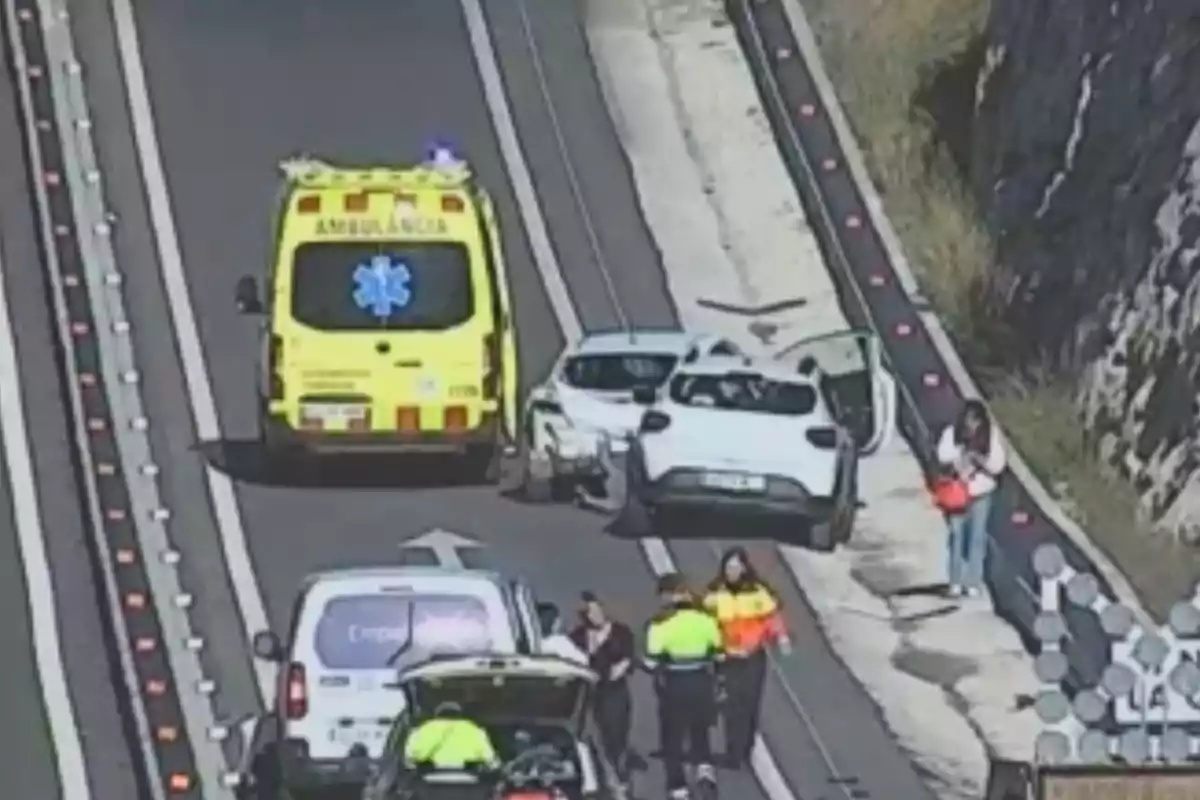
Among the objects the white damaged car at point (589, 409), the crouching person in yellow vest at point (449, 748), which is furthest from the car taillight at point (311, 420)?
the crouching person in yellow vest at point (449, 748)

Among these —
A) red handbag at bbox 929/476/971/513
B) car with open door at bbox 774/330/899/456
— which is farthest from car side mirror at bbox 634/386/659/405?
red handbag at bbox 929/476/971/513

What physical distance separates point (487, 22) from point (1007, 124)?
19.5 ft

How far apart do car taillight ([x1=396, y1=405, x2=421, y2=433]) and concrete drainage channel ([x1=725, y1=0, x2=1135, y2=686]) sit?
4.78 metres

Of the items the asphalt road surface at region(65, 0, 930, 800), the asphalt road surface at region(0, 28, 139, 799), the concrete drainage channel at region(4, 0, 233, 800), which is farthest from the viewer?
the asphalt road surface at region(65, 0, 930, 800)

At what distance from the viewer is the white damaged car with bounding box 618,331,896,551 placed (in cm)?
3581

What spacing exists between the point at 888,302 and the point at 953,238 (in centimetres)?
245

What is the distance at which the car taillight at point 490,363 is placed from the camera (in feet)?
120

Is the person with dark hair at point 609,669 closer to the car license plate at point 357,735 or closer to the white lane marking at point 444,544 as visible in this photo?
the car license plate at point 357,735

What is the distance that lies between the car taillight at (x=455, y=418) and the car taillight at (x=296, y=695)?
22.4 ft

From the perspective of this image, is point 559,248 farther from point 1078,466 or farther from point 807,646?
point 807,646

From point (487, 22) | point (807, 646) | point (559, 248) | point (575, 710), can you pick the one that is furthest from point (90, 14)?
point (575, 710)

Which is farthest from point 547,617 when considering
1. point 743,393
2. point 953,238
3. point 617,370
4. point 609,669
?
point 953,238

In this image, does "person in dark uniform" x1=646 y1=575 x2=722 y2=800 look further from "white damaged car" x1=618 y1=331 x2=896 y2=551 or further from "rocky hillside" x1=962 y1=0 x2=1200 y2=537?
"rocky hillside" x1=962 y1=0 x2=1200 y2=537

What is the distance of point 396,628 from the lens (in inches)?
1190
